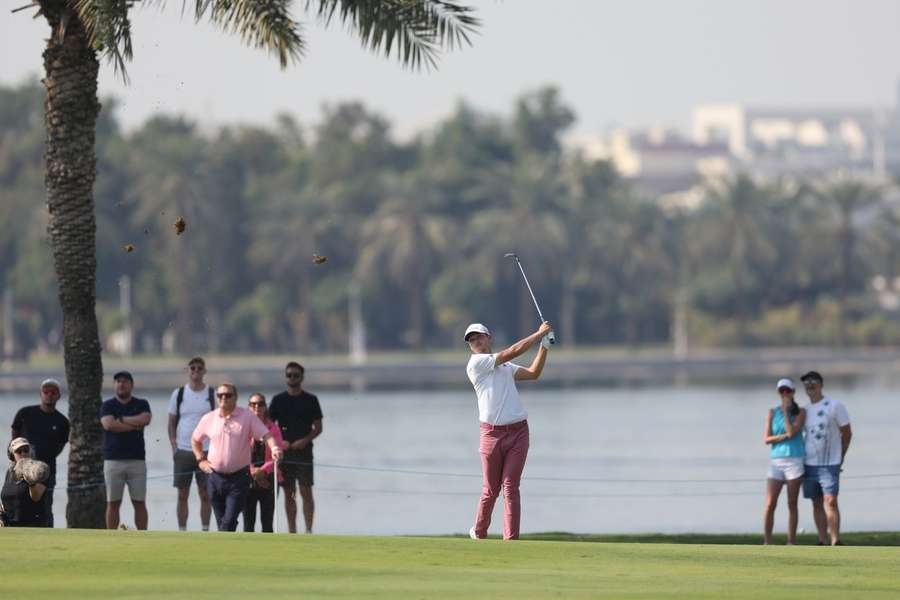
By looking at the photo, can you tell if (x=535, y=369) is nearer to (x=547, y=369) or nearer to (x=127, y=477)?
(x=127, y=477)

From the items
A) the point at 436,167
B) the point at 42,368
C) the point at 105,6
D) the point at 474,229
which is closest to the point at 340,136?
the point at 436,167

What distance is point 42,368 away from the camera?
10038 centimetres

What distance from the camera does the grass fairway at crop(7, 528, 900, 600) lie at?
13.1 meters

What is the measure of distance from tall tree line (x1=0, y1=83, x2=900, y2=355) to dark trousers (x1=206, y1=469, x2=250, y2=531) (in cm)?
9398

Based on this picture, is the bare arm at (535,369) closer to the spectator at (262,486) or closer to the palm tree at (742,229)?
the spectator at (262,486)

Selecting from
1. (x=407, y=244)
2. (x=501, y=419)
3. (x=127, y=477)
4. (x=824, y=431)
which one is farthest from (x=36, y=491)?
(x=407, y=244)

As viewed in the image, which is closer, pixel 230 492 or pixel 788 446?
pixel 230 492

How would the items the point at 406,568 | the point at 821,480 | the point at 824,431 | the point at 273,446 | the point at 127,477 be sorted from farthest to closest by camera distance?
the point at 127,477 → the point at 821,480 → the point at 824,431 → the point at 273,446 → the point at 406,568

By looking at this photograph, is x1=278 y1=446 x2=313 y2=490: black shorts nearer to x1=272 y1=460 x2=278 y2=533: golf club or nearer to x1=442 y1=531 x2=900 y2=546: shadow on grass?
x1=272 y1=460 x2=278 y2=533: golf club

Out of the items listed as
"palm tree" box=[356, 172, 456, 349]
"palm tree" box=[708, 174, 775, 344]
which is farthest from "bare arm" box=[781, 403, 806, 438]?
"palm tree" box=[708, 174, 775, 344]

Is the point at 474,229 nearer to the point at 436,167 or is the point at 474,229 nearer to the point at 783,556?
the point at 436,167

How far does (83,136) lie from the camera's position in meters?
20.9

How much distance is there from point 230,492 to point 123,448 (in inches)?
89.6

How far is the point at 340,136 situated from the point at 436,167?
8.15 m
